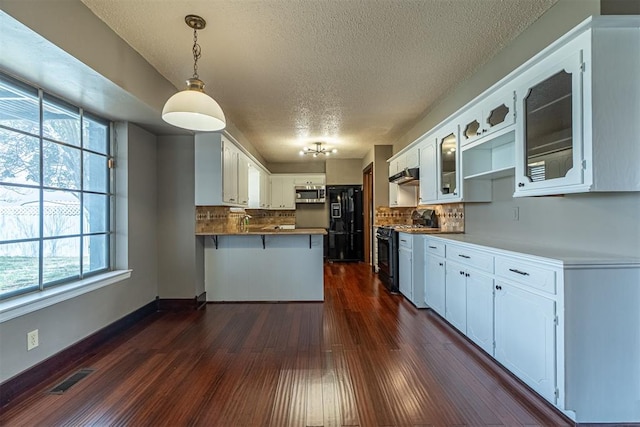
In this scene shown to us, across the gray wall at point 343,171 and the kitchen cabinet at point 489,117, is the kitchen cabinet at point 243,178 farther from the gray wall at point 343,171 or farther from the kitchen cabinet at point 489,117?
the kitchen cabinet at point 489,117

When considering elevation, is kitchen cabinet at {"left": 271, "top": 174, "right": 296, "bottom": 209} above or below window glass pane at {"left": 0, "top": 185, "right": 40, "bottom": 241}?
above

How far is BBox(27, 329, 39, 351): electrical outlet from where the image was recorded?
2.16 metres

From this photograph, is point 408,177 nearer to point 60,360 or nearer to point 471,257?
point 471,257

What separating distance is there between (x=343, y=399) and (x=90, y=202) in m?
2.93

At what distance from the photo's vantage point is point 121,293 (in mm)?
3217

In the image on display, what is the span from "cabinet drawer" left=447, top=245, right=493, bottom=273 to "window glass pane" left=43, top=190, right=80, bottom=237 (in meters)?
3.53

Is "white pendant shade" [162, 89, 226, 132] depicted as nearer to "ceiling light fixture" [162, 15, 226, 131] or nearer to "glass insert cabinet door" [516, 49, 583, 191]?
"ceiling light fixture" [162, 15, 226, 131]

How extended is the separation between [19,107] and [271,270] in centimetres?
292

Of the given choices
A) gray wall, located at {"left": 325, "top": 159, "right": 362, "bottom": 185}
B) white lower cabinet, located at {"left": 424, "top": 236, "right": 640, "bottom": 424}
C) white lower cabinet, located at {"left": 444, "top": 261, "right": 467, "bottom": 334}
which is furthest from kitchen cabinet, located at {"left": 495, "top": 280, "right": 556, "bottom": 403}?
gray wall, located at {"left": 325, "top": 159, "right": 362, "bottom": 185}

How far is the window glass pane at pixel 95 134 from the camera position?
2.94 meters

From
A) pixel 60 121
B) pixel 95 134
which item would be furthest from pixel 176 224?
pixel 60 121

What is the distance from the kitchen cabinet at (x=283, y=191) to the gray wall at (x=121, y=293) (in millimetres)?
4023

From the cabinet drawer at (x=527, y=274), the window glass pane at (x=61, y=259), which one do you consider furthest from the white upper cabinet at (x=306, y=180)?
the cabinet drawer at (x=527, y=274)

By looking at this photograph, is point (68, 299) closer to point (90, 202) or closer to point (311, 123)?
point (90, 202)
